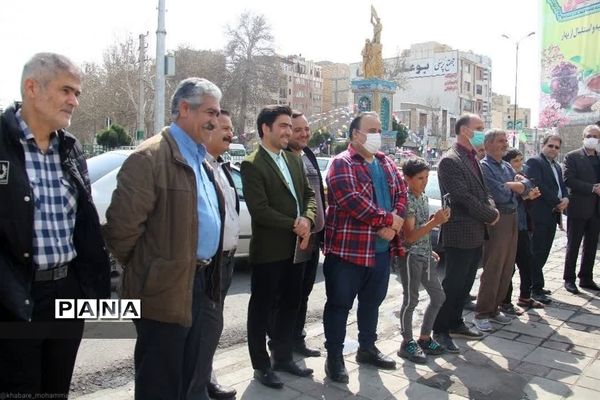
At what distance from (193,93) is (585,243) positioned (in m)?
6.02

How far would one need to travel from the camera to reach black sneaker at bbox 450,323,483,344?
15.6ft

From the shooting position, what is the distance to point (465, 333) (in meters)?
4.77

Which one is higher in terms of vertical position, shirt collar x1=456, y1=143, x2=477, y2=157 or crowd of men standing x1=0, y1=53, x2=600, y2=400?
shirt collar x1=456, y1=143, x2=477, y2=157

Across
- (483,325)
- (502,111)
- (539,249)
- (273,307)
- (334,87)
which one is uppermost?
(334,87)

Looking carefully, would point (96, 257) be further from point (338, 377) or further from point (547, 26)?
point (547, 26)

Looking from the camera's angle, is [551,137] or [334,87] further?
[334,87]

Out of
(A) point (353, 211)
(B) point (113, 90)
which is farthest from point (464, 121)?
(B) point (113, 90)

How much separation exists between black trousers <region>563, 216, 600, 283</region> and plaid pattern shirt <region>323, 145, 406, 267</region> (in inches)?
145

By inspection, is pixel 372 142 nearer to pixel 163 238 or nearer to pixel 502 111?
pixel 163 238

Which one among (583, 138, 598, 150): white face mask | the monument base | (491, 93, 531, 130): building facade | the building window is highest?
(491, 93, 531, 130): building facade

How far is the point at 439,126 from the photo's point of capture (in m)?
78.6

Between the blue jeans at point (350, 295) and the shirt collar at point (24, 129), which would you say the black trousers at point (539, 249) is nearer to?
the blue jeans at point (350, 295)

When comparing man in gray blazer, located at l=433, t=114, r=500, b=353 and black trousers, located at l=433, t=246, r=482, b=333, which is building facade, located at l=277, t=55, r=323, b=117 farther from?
black trousers, located at l=433, t=246, r=482, b=333

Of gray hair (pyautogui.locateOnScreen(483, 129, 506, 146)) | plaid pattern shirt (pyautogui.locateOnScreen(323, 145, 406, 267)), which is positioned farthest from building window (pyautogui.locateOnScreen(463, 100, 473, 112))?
plaid pattern shirt (pyautogui.locateOnScreen(323, 145, 406, 267))
